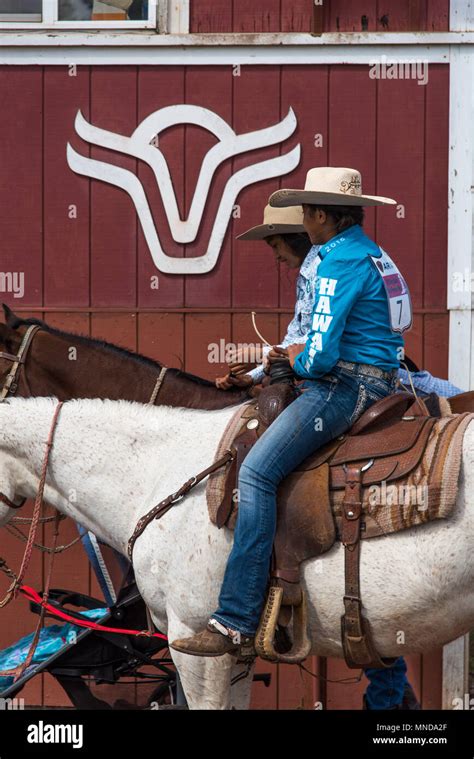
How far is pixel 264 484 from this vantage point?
12.0 ft

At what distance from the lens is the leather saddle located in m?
3.61

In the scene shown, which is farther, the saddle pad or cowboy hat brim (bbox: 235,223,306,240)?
cowboy hat brim (bbox: 235,223,306,240)

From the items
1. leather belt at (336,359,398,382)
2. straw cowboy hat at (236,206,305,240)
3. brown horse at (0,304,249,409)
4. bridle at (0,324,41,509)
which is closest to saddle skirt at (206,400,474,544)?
leather belt at (336,359,398,382)

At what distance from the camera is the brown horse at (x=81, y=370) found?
15.9 feet

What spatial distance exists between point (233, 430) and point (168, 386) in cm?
92

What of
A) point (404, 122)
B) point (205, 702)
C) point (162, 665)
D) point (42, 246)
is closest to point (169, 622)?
point (205, 702)

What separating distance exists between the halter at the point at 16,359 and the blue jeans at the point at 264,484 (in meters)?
1.64

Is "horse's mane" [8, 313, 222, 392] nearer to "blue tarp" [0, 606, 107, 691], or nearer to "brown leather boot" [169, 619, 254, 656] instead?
"blue tarp" [0, 606, 107, 691]

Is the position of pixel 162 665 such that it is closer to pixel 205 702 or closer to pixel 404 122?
pixel 205 702

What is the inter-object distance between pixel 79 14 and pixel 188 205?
148 centimetres

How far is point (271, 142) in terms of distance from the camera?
6.11 meters

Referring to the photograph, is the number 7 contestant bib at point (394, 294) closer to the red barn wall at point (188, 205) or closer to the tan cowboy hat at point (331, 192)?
the tan cowboy hat at point (331, 192)

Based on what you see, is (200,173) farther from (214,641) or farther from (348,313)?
(214,641)

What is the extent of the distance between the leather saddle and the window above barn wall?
11.9 ft
